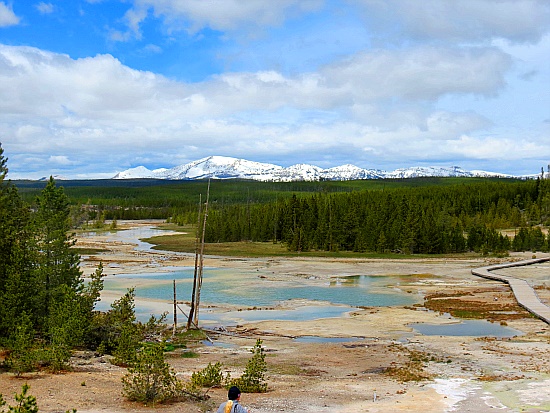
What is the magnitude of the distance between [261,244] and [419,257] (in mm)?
30378

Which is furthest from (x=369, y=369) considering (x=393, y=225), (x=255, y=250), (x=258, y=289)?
(x=393, y=225)

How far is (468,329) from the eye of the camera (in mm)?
32219

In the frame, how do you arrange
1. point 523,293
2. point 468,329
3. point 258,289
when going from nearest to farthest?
point 468,329 → point 523,293 → point 258,289

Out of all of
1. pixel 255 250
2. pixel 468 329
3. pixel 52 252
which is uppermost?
pixel 52 252

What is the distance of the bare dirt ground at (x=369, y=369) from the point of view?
16578 mm

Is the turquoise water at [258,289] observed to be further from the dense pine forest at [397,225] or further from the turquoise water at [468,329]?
the dense pine forest at [397,225]

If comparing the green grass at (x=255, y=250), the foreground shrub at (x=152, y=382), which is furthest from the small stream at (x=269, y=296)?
the green grass at (x=255, y=250)

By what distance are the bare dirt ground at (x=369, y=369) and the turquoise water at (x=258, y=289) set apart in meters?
4.44

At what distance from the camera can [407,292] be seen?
4825cm

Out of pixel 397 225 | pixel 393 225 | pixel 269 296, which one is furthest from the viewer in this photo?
pixel 393 225

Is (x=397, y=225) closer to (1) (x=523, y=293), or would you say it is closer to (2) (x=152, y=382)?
(1) (x=523, y=293)

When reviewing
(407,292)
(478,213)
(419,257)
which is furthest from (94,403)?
(478,213)

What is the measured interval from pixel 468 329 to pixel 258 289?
2136 centimetres

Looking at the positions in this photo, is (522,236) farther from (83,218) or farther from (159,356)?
(83,218)
